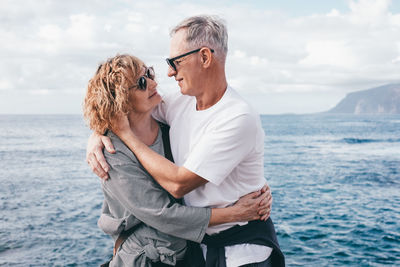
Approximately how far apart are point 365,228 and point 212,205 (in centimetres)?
1286

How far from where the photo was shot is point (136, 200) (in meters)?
2.60

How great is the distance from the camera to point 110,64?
277cm

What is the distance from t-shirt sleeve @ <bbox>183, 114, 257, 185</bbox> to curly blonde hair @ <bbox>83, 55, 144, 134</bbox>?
641 mm

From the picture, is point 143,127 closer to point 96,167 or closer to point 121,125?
point 121,125

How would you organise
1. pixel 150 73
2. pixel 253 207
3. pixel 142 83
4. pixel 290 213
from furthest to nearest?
pixel 290 213
pixel 150 73
pixel 142 83
pixel 253 207

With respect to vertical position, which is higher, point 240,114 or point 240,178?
point 240,114

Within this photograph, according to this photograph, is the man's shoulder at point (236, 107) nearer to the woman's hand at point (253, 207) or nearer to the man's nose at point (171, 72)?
the man's nose at point (171, 72)

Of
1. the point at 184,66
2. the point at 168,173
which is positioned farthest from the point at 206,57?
the point at 168,173

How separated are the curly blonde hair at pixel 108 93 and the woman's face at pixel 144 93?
56 millimetres

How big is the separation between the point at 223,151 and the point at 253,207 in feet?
1.70

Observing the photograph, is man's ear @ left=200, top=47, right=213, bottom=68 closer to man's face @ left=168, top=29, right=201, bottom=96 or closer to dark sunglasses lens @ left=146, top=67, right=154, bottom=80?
man's face @ left=168, top=29, right=201, bottom=96

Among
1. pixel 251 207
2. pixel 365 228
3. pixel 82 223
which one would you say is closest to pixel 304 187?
pixel 365 228

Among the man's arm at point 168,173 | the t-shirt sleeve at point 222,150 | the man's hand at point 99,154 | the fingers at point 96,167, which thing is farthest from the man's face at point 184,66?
the fingers at point 96,167

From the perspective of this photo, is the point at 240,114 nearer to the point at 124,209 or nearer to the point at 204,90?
the point at 204,90
